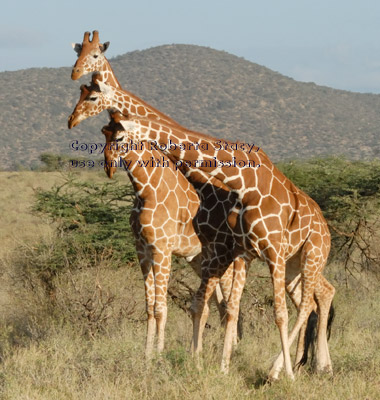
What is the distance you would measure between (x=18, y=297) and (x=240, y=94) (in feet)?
167

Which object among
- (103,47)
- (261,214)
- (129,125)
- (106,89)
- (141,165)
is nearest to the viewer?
(129,125)

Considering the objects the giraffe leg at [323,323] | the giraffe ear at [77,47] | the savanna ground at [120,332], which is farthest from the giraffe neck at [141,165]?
the giraffe leg at [323,323]

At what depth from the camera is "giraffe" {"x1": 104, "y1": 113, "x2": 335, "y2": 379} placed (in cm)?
729

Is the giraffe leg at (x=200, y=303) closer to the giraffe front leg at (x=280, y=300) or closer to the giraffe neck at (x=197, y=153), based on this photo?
the giraffe front leg at (x=280, y=300)

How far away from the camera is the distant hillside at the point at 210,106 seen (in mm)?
52281

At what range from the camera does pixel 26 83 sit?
66.4 meters

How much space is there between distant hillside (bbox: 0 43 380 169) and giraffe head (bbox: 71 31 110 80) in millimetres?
37396

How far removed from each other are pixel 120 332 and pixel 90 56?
3669mm

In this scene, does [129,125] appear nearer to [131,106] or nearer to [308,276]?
[131,106]

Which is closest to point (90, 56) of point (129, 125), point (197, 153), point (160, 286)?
point (129, 125)

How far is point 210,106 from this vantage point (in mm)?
58594

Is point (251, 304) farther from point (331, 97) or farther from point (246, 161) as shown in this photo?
point (331, 97)

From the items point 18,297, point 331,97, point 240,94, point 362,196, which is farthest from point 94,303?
point 331,97

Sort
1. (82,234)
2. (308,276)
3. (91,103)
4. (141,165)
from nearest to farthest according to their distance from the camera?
(308,276) → (91,103) → (141,165) → (82,234)
